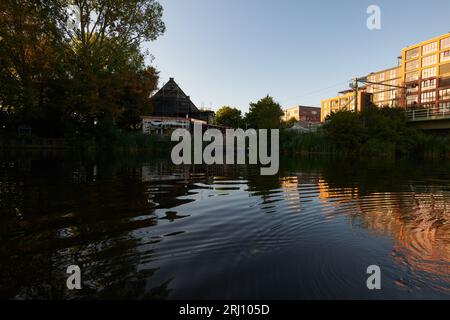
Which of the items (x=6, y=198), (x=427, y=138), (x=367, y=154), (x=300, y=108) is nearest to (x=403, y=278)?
(x=6, y=198)

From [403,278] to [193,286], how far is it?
78.9 inches

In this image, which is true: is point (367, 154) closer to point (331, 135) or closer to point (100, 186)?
point (331, 135)

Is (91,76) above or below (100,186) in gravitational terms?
above

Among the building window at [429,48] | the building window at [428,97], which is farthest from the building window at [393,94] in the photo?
the building window at [429,48]

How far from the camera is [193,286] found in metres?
2.72

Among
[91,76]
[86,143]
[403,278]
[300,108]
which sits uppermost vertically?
[300,108]

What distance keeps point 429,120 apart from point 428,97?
4832 centimetres

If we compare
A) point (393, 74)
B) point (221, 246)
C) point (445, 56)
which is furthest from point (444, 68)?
point (221, 246)

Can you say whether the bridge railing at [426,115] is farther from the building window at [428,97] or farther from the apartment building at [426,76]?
the building window at [428,97]

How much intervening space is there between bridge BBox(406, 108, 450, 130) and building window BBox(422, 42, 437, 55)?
4738 cm

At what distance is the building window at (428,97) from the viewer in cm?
7781

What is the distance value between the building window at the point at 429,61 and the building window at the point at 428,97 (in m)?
7.30

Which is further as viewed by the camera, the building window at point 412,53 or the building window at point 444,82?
the building window at point 412,53

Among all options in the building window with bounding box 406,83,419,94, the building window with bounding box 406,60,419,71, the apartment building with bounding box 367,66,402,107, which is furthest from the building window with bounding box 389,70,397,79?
the building window with bounding box 406,83,419,94
